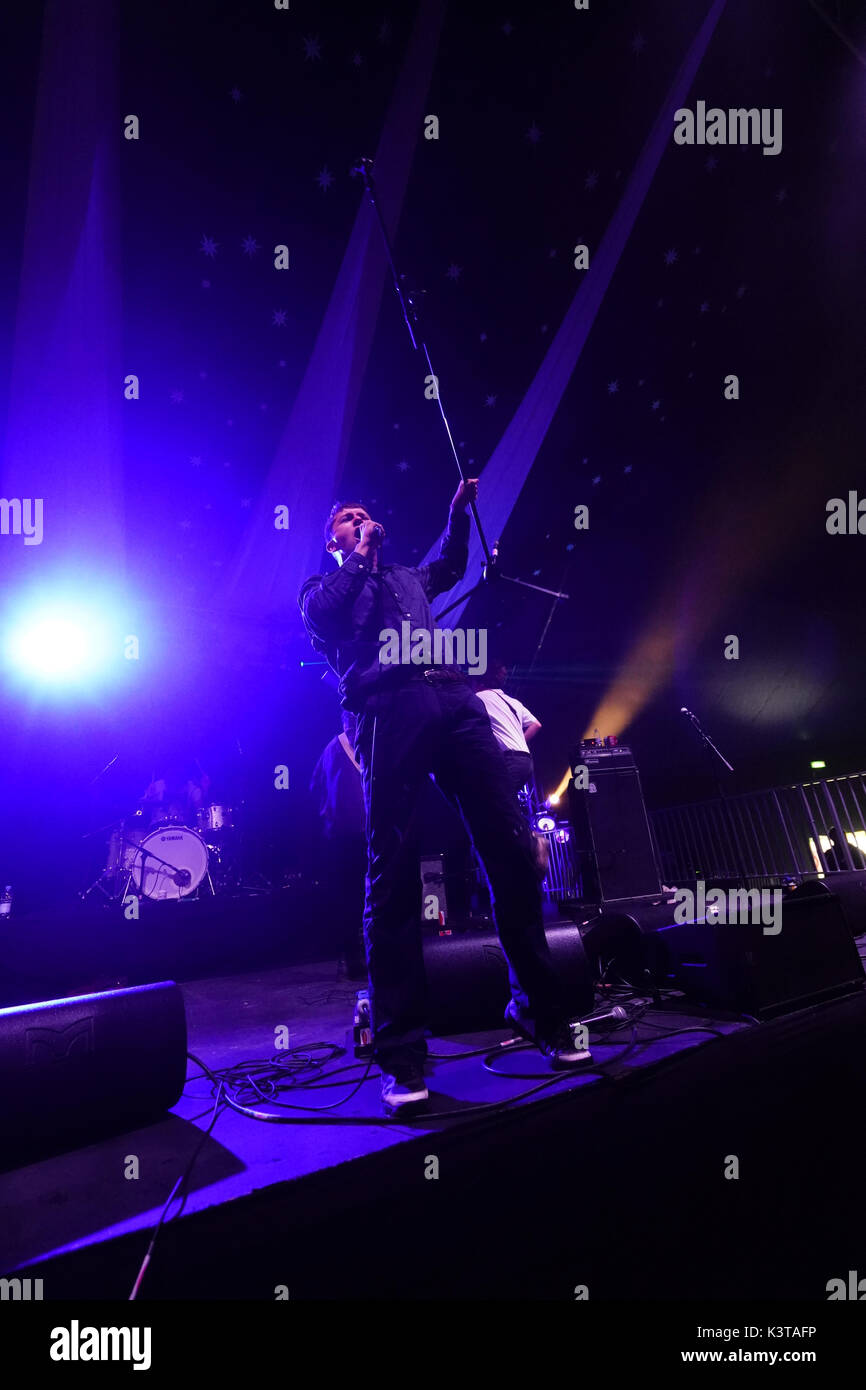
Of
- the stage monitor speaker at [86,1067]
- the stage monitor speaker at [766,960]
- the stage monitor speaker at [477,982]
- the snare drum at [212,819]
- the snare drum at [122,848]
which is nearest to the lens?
the stage monitor speaker at [86,1067]

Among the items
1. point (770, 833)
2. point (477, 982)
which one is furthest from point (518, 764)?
point (770, 833)

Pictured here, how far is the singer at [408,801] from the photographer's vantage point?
1779 mm

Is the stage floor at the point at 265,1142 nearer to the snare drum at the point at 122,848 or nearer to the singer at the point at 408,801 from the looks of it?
the singer at the point at 408,801

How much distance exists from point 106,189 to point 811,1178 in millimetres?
5936

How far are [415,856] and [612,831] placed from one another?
245cm

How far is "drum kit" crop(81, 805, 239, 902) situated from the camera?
5.77m

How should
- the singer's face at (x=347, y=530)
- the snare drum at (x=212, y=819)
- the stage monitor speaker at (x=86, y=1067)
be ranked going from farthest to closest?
the snare drum at (x=212, y=819) < the singer's face at (x=347, y=530) < the stage monitor speaker at (x=86, y=1067)

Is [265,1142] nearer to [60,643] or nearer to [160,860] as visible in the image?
[160,860]

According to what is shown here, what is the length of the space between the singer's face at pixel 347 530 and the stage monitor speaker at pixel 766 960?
2250mm

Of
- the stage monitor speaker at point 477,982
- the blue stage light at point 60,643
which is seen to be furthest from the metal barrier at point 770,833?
the blue stage light at point 60,643

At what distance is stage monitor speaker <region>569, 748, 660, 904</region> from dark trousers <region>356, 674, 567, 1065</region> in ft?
6.68

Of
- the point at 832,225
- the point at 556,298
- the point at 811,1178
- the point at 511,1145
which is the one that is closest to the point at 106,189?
the point at 556,298

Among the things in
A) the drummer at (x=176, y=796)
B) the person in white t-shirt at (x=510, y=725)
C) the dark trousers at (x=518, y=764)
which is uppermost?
the person in white t-shirt at (x=510, y=725)

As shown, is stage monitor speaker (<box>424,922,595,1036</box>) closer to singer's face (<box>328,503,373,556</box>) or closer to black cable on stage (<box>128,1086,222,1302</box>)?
black cable on stage (<box>128,1086,222,1302</box>)
